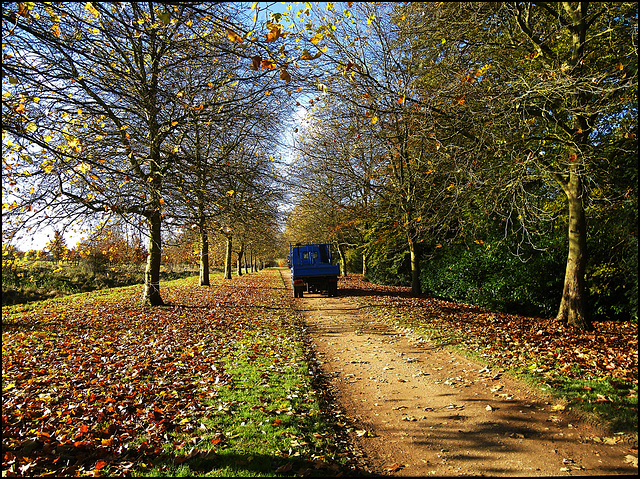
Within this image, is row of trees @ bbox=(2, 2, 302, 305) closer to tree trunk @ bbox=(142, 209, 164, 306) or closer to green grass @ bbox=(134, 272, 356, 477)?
tree trunk @ bbox=(142, 209, 164, 306)

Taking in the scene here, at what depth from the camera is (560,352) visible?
258 inches

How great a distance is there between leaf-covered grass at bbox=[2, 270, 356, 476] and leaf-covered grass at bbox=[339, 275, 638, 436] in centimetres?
327

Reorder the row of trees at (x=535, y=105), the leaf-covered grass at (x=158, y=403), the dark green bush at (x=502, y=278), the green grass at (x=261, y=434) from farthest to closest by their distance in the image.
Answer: the dark green bush at (x=502, y=278) < the row of trees at (x=535, y=105) < the leaf-covered grass at (x=158, y=403) < the green grass at (x=261, y=434)

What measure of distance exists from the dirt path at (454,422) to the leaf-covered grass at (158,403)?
636mm

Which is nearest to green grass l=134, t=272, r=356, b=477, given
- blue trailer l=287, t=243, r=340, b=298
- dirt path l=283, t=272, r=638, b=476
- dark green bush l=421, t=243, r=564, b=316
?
dirt path l=283, t=272, r=638, b=476

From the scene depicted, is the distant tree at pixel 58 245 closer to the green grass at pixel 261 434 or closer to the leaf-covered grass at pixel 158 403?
the leaf-covered grass at pixel 158 403

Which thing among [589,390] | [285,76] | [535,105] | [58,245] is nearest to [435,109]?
[535,105]

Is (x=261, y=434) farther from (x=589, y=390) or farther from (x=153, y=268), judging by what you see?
(x=153, y=268)

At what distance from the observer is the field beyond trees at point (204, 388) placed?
12.5 ft

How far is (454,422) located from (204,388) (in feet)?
12.1

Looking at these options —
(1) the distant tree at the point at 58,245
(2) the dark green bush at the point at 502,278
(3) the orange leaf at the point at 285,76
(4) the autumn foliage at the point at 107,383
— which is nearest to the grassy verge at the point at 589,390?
(2) the dark green bush at the point at 502,278

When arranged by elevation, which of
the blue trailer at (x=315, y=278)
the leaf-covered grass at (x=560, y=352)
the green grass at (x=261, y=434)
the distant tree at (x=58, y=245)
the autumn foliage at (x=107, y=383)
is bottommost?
the green grass at (x=261, y=434)

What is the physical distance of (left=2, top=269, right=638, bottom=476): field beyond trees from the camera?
382 centimetres

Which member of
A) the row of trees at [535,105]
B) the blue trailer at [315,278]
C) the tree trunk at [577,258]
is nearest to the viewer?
the row of trees at [535,105]
